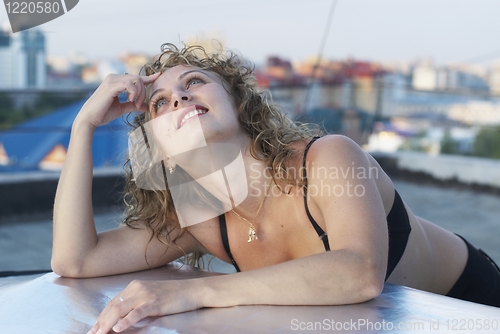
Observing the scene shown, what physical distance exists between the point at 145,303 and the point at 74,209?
53cm

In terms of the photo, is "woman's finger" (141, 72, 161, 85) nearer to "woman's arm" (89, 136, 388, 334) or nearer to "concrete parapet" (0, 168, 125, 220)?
"woman's arm" (89, 136, 388, 334)

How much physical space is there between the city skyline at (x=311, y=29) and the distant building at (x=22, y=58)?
60cm

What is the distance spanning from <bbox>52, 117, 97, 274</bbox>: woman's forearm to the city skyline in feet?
18.3

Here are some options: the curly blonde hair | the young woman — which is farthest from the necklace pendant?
the curly blonde hair

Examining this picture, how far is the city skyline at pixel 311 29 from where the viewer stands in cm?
961

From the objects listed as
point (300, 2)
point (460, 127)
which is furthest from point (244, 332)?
point (300, 2)

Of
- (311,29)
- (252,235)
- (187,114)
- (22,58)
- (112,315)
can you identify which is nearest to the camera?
(112,315)

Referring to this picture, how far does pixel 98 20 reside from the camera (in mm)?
8883

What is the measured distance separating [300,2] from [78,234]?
9914 mm

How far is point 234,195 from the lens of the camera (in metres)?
1.52

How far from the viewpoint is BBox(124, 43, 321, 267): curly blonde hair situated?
4.99ft

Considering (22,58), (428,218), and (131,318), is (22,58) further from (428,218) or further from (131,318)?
(131,318)

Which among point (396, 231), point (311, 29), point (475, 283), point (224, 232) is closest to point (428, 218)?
point (475, 283)

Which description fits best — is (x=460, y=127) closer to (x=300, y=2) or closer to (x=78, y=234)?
(x=300, y=2)
